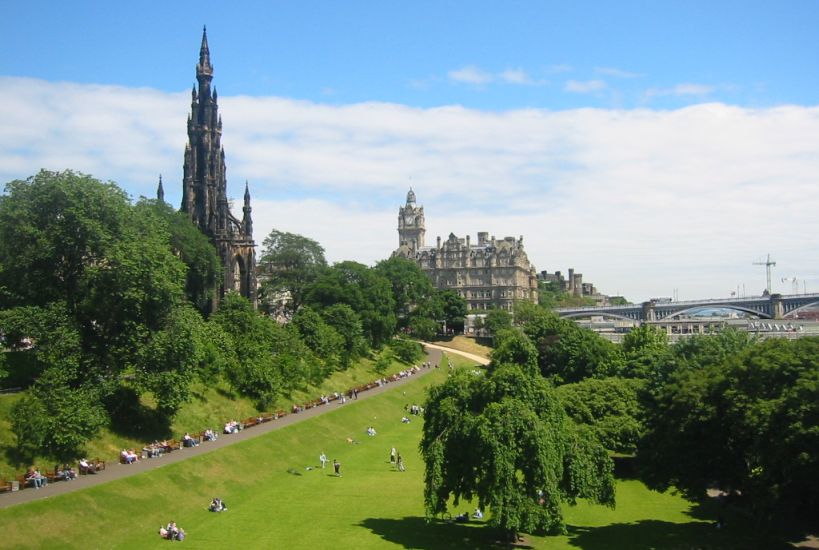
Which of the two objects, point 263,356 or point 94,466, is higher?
point 263,356

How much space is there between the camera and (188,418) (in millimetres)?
51719

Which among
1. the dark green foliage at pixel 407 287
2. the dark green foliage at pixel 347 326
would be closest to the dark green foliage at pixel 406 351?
the dark green foliage at pixel 347 326

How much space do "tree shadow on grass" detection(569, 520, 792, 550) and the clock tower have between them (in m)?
161

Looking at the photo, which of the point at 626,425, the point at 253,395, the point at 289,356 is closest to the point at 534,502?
the point at 626,425

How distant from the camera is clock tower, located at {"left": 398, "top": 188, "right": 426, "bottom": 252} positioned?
198000 mm

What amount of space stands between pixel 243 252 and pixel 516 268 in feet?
256

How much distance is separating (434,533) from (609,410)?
70.9ft

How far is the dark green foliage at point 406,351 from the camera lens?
10050 centimetres

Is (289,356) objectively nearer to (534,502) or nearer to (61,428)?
(61,428)

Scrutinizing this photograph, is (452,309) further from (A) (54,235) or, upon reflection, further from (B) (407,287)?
(A) (54,235)

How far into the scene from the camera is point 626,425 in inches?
2020

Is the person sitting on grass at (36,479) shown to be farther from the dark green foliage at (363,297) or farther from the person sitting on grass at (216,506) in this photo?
the dark green foliage at (363,297)

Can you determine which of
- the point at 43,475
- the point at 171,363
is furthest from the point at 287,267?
the point at 43,475

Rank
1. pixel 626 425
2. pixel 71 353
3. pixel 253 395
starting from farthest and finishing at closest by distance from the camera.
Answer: pixel 253 395 < pixel 626 425 < pixel 71 353
